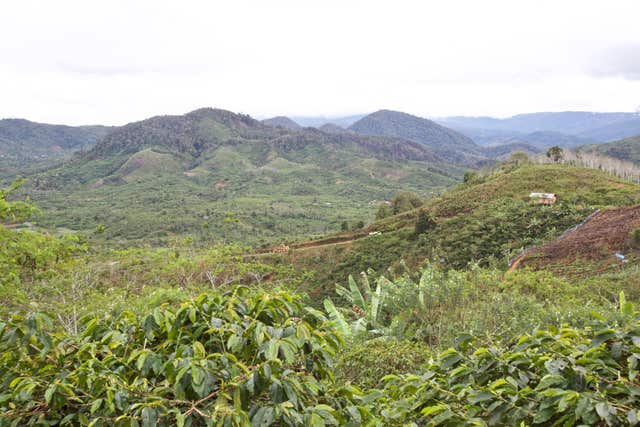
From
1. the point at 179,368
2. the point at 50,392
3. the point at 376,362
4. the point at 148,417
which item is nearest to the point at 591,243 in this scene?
the point at 376,362

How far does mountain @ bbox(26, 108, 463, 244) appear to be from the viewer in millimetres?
80250

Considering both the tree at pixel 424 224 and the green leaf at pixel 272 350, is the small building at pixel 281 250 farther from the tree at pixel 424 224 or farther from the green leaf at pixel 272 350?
the green leaf at pixel 272 350

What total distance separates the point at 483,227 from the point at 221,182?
121m

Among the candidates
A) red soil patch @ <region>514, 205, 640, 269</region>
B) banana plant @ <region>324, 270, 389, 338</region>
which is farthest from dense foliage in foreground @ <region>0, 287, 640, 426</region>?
red soil patch @ <region>514, 205, 640, 269</region>

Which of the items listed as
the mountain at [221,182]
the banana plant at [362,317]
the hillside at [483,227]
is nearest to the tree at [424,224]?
the hillside at [483,227]

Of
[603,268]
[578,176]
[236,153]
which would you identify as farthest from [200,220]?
[236,153]

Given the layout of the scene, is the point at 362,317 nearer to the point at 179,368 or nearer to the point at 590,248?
the point at 179,368

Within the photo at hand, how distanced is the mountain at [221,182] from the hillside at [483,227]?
31228 millimetres

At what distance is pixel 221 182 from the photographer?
135125mm

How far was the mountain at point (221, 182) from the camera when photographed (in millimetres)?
80250

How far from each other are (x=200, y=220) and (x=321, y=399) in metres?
81.6

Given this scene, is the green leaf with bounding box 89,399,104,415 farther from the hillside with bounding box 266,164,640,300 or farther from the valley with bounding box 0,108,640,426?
the hillside with bounding box 266,164,640,300

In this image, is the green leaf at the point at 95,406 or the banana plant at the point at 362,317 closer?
the green leaf at the point at 95,406

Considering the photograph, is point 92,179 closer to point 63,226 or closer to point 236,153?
point 236,153
